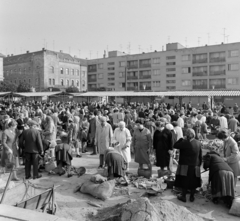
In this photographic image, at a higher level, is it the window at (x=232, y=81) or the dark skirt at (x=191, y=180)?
the window at (x=232, y=81)

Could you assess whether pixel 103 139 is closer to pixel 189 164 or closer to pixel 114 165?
pixel 114 165

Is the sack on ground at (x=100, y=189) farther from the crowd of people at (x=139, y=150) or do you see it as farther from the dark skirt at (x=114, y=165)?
the crowd of people at (x=139, y=150)

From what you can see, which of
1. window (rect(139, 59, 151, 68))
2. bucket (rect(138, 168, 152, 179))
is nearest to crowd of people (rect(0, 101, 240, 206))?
bucket (rect(138, 168, 152, 179))

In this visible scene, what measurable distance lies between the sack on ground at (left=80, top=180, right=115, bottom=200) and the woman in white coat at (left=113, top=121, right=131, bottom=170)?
1.37m

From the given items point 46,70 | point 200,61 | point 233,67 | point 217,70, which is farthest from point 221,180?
point 46,70

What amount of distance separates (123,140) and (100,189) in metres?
1.91

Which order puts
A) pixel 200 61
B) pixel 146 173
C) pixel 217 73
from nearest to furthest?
pixel 146 173 < pixel 217 73 < pixel 200 61

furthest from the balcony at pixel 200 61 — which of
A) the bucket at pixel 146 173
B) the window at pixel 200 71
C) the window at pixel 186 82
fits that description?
the bucket at pixel 146 173

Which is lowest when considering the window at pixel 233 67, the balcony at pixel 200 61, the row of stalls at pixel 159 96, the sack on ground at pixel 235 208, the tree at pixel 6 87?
the sack on ground at pixel 235 208

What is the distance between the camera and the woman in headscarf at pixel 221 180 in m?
5.60

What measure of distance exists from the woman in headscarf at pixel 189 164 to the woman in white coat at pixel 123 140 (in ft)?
6.74

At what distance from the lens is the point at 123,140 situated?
26.0ft

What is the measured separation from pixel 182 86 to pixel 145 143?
47.7m

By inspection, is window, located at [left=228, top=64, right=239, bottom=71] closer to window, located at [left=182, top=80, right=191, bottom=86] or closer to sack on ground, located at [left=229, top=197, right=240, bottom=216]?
window, located at [left=182, top=80, right=191, bottom=86]
